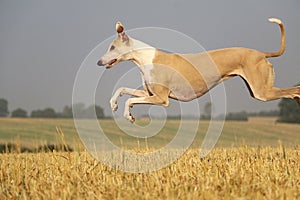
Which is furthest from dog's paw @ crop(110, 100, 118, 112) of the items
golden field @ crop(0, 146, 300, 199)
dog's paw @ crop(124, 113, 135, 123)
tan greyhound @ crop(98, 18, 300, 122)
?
golden field @ crop(0, 146, 300, 199)

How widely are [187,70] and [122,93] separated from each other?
126cm

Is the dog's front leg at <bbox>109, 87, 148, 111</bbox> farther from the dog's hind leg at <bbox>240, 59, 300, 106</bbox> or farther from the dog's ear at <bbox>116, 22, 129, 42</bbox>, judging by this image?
the dog's hind leg at <bbox>240, 59, 300, 106</bbox>

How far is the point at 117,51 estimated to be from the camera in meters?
7.16

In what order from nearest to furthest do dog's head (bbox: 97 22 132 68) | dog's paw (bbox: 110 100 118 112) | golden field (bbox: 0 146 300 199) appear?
golden field (bbox: 0 146 300 199) → dog's paw (bbox: 110 100 118 112) → dog's head (bbox: 97 22 132 68)

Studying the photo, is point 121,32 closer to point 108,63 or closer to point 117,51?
point 117,51

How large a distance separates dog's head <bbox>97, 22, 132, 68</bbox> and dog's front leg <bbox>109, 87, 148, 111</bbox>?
0.48m

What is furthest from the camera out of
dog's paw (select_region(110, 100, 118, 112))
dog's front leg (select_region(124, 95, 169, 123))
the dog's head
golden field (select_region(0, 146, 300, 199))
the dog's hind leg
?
the dog's hind leg

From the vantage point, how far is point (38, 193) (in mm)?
4551

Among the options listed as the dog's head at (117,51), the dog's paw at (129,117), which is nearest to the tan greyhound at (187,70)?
the dog's head at (117,51)

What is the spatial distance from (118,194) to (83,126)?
8.65ft

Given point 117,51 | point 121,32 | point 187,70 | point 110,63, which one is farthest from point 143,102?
point 121,32

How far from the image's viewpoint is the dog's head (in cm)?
706

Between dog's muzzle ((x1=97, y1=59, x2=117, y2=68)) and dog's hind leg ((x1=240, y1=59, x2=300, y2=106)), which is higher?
dog's muzzle ((x1=97, y1=59, x2=117, y2=68))

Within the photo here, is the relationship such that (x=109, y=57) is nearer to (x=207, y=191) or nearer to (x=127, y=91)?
(x=127, y=91)
